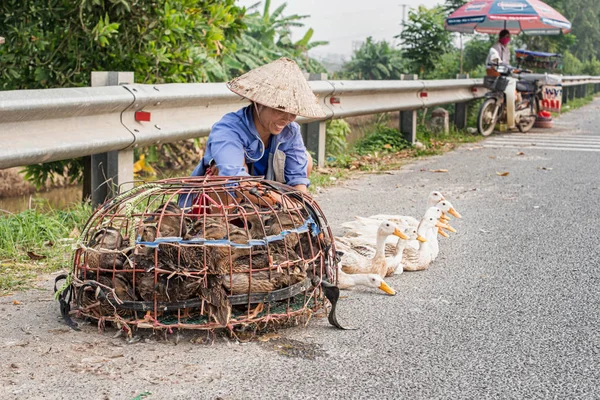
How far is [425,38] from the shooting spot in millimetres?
19109

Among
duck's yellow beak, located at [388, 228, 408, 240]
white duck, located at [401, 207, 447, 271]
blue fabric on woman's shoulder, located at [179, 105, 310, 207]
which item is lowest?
white duck, located at [401, 207, 447, 271]

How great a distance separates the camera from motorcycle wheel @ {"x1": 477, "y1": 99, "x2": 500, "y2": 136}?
1214 centimetres

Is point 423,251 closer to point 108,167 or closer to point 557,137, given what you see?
point 108,167

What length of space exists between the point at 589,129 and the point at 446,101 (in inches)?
135

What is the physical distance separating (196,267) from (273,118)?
3.60 ft

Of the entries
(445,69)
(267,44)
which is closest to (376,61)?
(445,69)

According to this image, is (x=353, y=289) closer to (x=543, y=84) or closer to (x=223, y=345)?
(x=223, y=345)

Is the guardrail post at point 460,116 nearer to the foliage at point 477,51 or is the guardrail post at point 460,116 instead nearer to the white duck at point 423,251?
the white duck at point 423,251

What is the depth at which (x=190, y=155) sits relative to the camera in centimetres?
1020

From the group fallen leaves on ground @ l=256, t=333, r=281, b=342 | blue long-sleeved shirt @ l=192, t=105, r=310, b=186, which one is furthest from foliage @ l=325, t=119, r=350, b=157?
fallen leaves on ground @ l=256, t=333, r=281, b=342

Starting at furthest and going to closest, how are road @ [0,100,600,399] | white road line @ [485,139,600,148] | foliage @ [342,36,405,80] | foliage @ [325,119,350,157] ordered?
foliage @ [342,36,405,80] < white road line @ [485,139,600,148] < foliage @ [325,119,350,157] < road @ [0,100,600,399]

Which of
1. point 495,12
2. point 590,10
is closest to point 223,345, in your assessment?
point 495,12

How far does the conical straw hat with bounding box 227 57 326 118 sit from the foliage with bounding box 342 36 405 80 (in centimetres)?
2171

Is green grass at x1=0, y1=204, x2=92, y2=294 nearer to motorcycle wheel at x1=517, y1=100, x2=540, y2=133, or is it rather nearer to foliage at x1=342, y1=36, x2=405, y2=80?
motorcycle wheel at x1=517, y1=100, x2=540, y2=133
